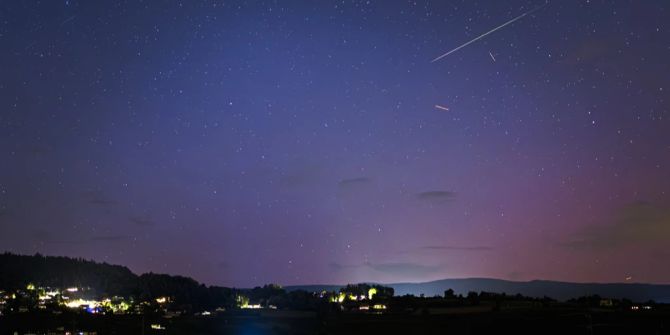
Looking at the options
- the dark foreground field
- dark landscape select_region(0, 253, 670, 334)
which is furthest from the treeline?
the dark foreground field

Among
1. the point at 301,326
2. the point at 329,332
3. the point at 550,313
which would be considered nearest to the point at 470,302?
the point at 550,313

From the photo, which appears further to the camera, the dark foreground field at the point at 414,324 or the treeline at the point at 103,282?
the treeline at the point at 103,282

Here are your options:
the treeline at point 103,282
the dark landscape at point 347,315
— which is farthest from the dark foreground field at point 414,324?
the treeline at point 103,282

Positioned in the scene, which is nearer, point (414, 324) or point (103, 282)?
point (414, 324)

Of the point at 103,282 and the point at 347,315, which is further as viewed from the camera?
the point at 103,282

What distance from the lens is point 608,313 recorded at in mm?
69625

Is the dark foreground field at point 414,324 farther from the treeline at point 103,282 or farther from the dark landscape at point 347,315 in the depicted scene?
the treeline at point 103,282

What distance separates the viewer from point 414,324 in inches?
2569

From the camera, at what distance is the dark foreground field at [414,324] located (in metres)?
57.5

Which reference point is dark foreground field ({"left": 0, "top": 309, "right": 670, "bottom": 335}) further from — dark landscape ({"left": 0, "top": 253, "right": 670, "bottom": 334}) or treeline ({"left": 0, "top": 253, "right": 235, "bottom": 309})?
treeline ({"left": 0, "top": 253, "right": 235, "bottom": 309})

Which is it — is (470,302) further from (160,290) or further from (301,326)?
(160,290)

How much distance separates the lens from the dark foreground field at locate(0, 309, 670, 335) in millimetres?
57469

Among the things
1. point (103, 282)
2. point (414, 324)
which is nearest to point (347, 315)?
point (414, 324)

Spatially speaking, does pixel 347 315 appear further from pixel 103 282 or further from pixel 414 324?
pixel 103 282
